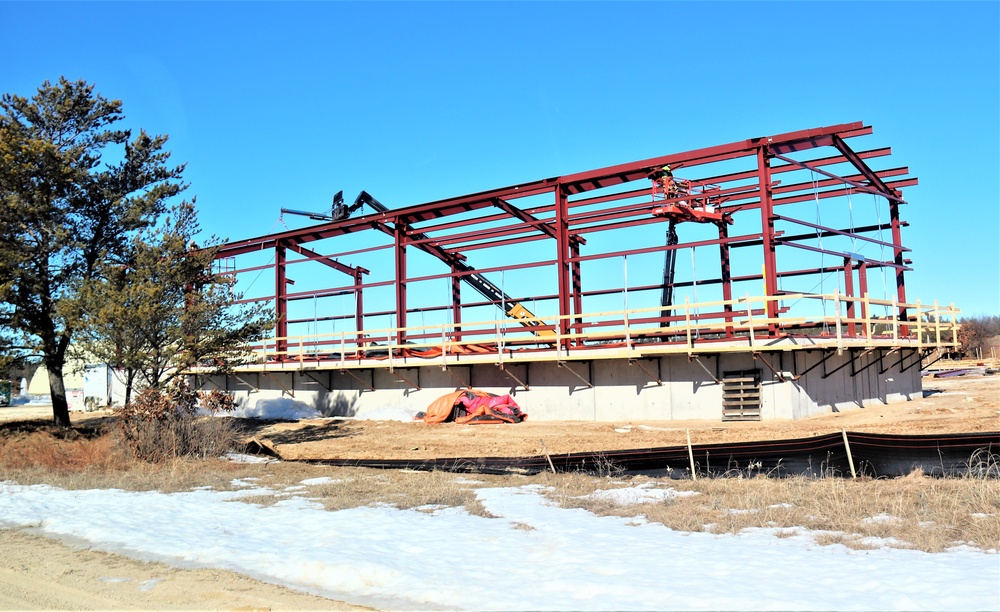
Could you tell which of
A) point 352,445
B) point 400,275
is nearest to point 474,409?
point 352,445

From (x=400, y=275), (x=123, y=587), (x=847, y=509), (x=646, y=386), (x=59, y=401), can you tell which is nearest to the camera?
(x=123, y=587)

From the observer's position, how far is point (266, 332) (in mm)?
22703

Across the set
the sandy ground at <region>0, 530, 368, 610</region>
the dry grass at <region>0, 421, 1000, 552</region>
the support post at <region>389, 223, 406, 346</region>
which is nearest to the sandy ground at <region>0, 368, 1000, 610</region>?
the sandy ground at <region>0, 530, 368, 610</region>

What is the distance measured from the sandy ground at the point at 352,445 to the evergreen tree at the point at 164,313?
3.60m

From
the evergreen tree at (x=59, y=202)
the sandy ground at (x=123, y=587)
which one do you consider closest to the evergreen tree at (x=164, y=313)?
the evergreen tree at (x=59, y=202)

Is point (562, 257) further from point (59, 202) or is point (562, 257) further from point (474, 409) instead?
point (59, 202)

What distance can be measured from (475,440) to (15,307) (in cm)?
1423

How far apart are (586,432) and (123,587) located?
14619 millimetres

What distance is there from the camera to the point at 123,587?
747 cm

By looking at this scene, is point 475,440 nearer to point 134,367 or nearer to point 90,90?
point 134,367

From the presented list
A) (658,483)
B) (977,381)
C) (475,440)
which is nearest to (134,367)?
(475,440)

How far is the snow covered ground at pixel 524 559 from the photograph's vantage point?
6.22 m

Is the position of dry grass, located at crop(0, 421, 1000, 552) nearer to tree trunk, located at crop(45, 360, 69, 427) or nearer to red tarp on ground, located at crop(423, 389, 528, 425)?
tree trunk, located at crop(45, 360, 69, 427)

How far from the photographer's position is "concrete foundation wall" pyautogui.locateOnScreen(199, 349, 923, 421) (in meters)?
20.7
